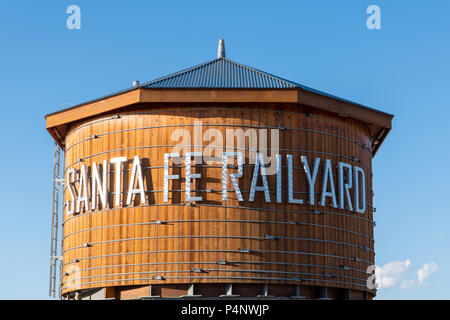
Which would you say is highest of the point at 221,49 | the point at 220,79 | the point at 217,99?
the point at 221,49

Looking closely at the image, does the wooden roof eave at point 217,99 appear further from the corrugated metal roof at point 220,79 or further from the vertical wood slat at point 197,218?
the vertical wood slat at point 197,218

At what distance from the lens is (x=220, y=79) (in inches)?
1419

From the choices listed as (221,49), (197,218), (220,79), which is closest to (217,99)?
(220,79)

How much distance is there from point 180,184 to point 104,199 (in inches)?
155

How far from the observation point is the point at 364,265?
123 ft

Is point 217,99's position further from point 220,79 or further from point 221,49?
point 221,49

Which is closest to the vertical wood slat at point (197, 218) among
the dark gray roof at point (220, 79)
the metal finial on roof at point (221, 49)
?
the dark gray roof at point (220, 79)

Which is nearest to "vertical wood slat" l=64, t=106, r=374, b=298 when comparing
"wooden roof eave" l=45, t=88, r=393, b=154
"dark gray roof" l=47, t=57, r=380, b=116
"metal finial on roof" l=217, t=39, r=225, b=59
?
"wooden roof eave" l=45, t=88, r=393, b=154

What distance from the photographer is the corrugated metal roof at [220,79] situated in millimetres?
35125

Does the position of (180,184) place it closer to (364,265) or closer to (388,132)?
(364,265)

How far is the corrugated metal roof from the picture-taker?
35125 mm
